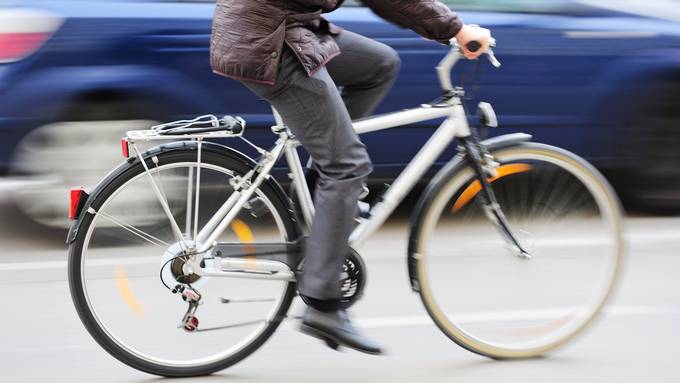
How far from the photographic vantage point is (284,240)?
3686mm

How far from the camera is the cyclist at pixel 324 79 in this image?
3.34m

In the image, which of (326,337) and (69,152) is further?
(69,152)

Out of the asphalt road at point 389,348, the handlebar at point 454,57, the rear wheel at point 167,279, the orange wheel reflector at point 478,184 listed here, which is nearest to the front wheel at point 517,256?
the orange wheel reflector at point 478,184

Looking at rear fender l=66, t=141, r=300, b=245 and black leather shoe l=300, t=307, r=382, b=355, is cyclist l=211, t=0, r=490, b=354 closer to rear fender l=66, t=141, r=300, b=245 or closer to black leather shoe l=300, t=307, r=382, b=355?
black leather shoe l=300, t=307, r=382, b=355

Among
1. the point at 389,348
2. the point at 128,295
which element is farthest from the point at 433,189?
the point at 128,295

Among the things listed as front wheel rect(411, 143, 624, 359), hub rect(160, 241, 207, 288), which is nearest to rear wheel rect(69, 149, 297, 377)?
hub rect(160, 241, 207, 288)

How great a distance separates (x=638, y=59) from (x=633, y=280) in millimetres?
1365

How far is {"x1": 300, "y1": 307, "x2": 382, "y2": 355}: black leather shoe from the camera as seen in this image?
143 inches

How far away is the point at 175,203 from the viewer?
3.63m

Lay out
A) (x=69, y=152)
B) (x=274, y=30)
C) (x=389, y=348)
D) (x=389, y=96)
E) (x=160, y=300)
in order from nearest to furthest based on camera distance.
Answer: (x=274, y=30)
(x=160, y=300)
(x=389, y=348)
(x=69, y=152)
(x=389, y=96)

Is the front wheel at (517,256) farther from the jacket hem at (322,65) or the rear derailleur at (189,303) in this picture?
the rear derailleur at (189,303)

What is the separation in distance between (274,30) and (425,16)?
461mm

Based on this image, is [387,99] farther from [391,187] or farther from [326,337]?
[326,337]

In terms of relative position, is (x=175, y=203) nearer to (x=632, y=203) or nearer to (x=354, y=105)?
(x=354, y=105)
